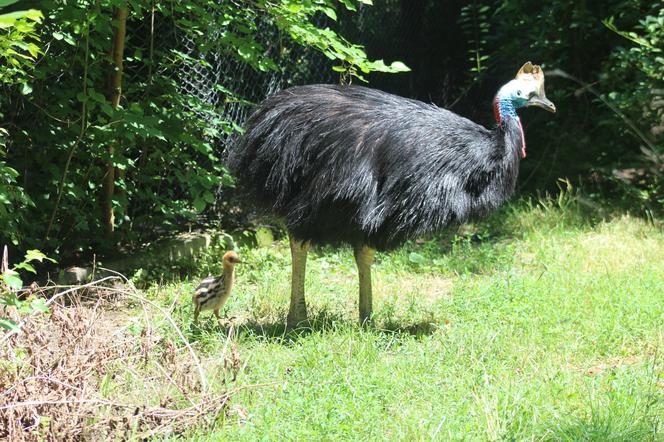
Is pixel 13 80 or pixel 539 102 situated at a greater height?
pixel 539 102

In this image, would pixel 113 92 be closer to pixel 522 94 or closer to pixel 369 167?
pixel 369 167

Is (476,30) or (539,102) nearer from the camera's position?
(539,102)

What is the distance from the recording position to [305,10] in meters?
5.21

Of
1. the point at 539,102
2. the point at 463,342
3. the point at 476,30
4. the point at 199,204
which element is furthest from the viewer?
the point at 476,30

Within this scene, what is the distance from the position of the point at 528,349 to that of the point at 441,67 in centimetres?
497

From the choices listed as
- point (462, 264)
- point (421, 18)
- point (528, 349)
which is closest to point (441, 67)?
point (421, 18)

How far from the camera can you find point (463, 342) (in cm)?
468

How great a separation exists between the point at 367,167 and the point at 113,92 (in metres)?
2.04

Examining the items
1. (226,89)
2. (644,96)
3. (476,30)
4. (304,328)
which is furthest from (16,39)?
(476,30)

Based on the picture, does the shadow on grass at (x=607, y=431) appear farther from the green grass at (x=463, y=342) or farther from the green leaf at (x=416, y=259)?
the green leaf at (x=416, y=259)

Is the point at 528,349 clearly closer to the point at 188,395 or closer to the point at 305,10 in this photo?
the point at 188,395

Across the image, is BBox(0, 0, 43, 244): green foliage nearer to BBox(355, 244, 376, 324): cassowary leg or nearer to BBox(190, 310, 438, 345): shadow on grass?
BBox(190, 310, 438, 345): shadow on grass

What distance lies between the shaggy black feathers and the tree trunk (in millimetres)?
1208

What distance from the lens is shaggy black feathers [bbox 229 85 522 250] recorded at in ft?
15.8
